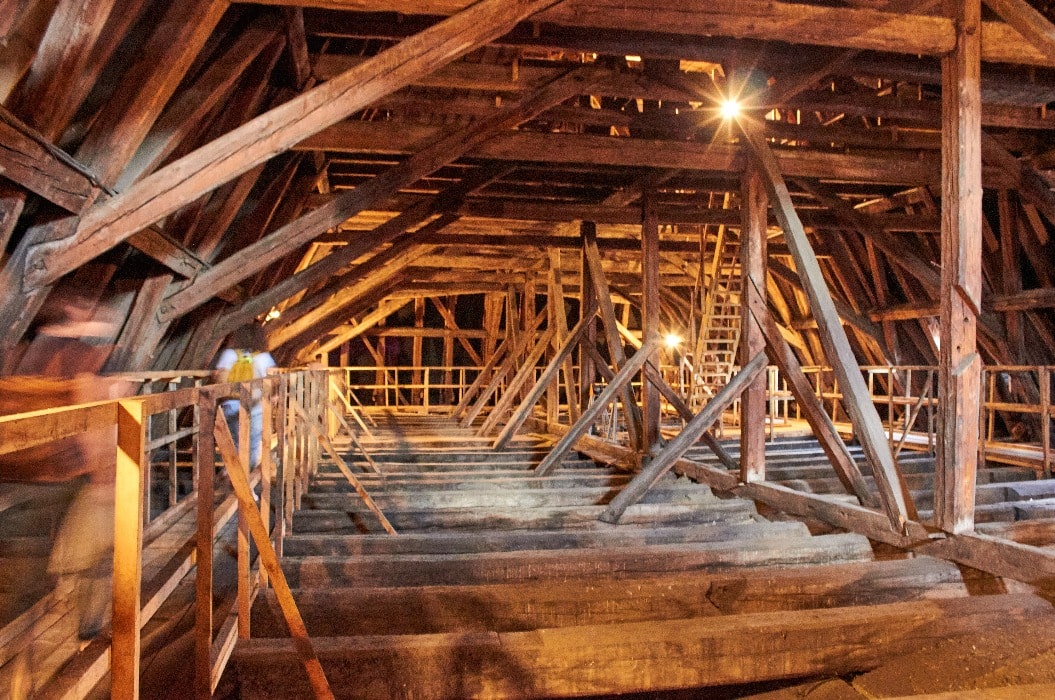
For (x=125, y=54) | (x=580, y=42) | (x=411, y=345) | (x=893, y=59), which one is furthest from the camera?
(x=411, y=345)

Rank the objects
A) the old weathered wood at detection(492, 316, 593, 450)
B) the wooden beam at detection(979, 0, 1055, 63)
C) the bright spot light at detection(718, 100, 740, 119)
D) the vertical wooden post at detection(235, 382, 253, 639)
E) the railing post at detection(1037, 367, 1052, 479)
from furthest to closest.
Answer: the old weathered wood at detection(492, 316, 593, 450) < the railing post at detection(1037, 367, 1052, 479) < the bright spot light at detection(718, 100, 740, 119) < the wooden beam at detection(979, 0, 1055, 63) < the vertical wooden post at detection(235, 382, 253, 639)

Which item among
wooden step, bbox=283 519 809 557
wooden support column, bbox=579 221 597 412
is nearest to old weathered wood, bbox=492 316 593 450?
wooden support column, bbox=579 221 597 412

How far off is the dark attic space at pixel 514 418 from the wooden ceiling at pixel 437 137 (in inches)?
0.9

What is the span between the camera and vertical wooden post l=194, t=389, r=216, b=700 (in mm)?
2146

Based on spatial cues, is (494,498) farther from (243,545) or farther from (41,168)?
(41,168)

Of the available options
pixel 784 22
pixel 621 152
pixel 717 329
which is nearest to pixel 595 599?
pixel 784 22

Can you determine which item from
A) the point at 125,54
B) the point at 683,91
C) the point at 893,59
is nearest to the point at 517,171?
the point at 683,91

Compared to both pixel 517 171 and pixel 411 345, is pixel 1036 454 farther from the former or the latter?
pixel 411 345

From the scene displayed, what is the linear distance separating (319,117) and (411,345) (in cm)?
1310

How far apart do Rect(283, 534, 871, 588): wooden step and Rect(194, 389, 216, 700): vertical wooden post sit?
4.06 ft

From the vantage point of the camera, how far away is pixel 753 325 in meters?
4.95

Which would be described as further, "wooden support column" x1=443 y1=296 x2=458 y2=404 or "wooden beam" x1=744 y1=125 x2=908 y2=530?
"wooden support column" x1=443 y1=296 x2=458 y2=404

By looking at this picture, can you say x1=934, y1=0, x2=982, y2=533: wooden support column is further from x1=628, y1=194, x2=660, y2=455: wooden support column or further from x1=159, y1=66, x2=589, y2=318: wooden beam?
x1=628, y1=194, x2=660, y2=455: wooden support column

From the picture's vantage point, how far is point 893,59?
4902 millimetres
